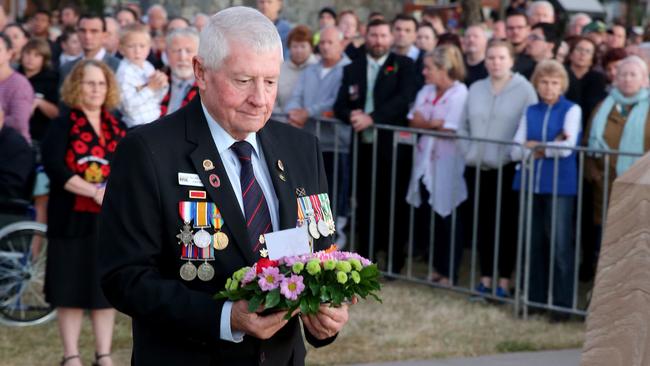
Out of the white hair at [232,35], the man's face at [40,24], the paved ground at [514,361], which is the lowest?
the paved ground at [514,361]

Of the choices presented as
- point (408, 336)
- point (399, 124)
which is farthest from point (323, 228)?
point (399, 124)

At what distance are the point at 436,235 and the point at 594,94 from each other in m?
1.84

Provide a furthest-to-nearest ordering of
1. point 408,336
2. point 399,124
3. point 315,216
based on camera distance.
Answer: point 399,124 < point 408,336 < point 315,216

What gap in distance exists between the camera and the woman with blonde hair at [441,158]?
9750 mm

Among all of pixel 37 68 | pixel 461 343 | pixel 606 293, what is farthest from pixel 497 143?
pixel 606 293

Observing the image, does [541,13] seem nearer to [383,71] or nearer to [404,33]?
[404,33]

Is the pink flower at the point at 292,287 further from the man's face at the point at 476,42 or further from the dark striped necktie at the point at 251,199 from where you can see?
the man's face at the point at 476,42

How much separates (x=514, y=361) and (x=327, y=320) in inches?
180

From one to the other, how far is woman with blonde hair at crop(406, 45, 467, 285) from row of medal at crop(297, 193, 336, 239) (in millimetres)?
6325

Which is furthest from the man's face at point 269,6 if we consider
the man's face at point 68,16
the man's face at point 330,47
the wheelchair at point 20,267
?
the man's face at point 68,16

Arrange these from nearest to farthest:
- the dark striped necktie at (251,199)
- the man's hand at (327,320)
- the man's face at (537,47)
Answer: the man's hand at (327,320), the dark striped necktie at (251,199), the man's face at (537,47)

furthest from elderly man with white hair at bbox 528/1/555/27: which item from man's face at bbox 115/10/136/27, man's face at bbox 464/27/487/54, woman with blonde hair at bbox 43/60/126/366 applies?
woman with blonde hair at bbox 43/60/126/366

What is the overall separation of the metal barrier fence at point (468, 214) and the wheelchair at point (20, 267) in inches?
113

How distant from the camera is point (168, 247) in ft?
10.5
